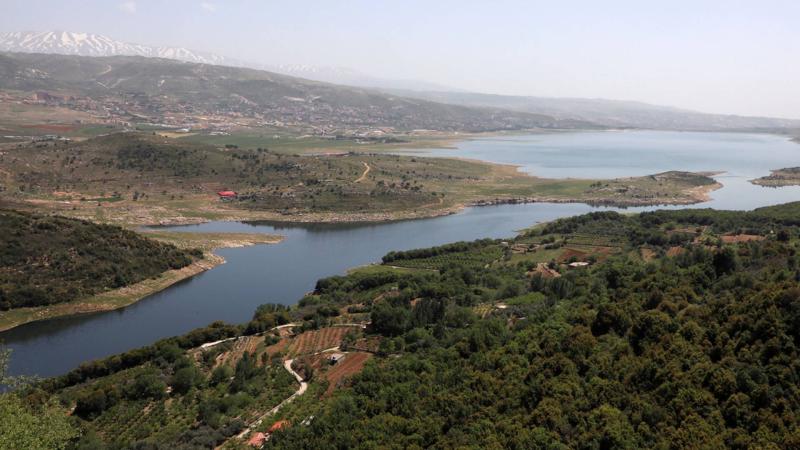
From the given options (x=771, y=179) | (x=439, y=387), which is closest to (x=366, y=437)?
(x=439, y=387)

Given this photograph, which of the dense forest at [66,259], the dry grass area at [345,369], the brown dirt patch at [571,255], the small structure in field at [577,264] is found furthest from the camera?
the brown dirt patch at [571,255]

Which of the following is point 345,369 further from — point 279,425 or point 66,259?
point 66,259

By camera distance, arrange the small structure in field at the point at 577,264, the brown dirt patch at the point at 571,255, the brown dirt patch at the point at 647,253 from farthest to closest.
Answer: the brown dirt patch at the point at 571,255, the small structure in field at the point at 577,264, the brown dirt patch at the point at 647,253

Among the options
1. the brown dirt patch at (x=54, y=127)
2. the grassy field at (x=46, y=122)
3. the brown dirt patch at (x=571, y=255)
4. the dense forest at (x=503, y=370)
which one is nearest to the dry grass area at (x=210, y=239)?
the dense forest at (x=503, y=370)

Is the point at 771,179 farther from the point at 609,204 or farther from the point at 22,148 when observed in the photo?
the point at 22,148

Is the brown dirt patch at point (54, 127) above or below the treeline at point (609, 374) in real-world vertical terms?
above

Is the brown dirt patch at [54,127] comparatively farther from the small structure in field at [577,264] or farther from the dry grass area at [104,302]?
the small structure in field at [577,264]

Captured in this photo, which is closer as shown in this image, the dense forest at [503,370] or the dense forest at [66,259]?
the dense forest at [503,370]
